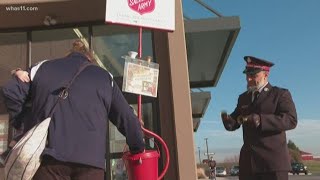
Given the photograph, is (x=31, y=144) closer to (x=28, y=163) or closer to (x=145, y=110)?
(x=28, y=163)

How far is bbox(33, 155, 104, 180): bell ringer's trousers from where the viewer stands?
3.13m

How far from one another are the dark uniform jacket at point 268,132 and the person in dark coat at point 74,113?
1.32 meters

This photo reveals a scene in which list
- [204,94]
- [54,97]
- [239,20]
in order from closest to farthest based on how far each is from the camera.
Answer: [54,97] → [239,20] → [204,94]

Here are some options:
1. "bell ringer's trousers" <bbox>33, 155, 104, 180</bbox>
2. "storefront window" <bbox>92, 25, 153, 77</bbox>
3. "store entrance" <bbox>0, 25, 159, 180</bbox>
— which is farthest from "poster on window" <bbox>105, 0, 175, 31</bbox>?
"storefront window" <bbox>92, 25, 153, 77</bbox>

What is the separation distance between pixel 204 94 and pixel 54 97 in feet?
32.7

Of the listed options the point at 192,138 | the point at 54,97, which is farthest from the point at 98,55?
the point at 54,97

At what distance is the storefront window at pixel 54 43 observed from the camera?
7.64 metres

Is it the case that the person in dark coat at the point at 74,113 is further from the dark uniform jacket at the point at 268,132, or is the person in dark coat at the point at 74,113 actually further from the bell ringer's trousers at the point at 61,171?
the dark uniform jacket at the point at 268,132

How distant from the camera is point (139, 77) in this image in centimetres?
458

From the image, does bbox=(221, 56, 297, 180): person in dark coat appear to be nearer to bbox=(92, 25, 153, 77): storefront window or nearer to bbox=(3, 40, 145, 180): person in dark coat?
bbox=(3, 40, 145, 180): person in dark coat

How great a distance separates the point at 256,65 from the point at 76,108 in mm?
2030

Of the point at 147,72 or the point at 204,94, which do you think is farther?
the point at 204,94

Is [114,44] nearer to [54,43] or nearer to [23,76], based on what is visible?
[54,43]

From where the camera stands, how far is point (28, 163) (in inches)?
121
